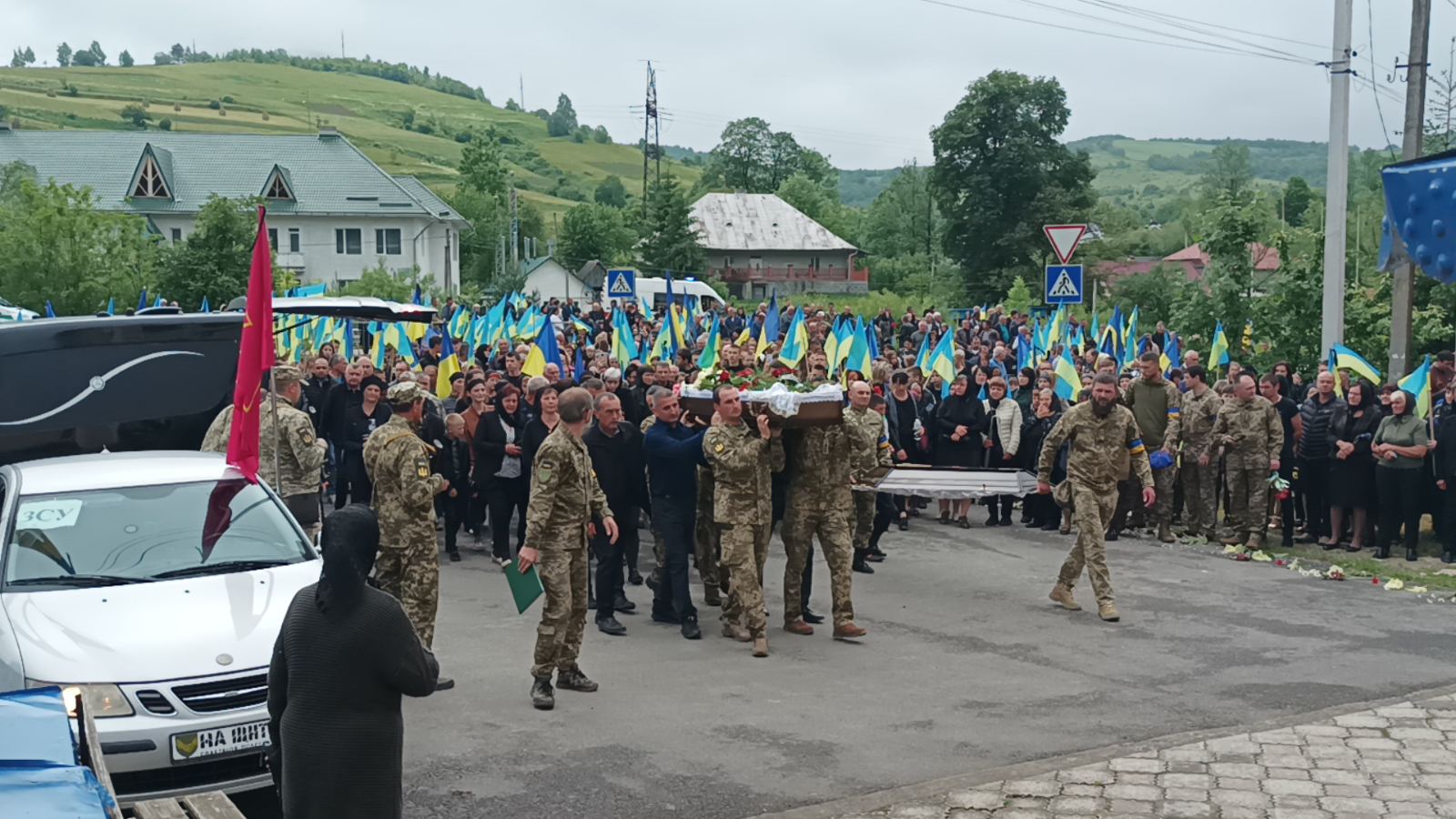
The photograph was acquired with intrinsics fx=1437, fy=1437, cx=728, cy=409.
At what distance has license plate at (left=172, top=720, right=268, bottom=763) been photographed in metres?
6.77

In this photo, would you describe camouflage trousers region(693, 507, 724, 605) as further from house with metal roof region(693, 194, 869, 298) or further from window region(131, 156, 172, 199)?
house with metal roof region(693, 194, 869, 298)

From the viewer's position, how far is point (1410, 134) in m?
18.9

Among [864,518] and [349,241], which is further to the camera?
[349,241]

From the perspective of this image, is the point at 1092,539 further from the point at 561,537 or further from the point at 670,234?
the point at 670,234

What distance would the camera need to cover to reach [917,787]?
7547mm

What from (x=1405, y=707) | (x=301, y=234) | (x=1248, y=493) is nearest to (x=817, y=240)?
(x=301, y=234)

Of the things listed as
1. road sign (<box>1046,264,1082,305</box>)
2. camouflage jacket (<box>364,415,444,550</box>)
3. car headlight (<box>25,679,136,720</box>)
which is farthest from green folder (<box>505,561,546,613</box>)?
road sign (<box>1046,264,1082,305</box>)

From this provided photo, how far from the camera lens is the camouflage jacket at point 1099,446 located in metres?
12.2

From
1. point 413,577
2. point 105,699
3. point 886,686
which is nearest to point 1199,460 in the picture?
point 886,686

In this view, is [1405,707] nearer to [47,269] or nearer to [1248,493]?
[1248,493]

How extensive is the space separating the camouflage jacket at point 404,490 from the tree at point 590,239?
268 ft

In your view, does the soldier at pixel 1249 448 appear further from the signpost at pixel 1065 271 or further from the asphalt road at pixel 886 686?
the signpost at pixel 1065 271

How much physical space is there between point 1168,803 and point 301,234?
85.6 metres

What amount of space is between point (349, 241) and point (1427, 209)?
281 feet
